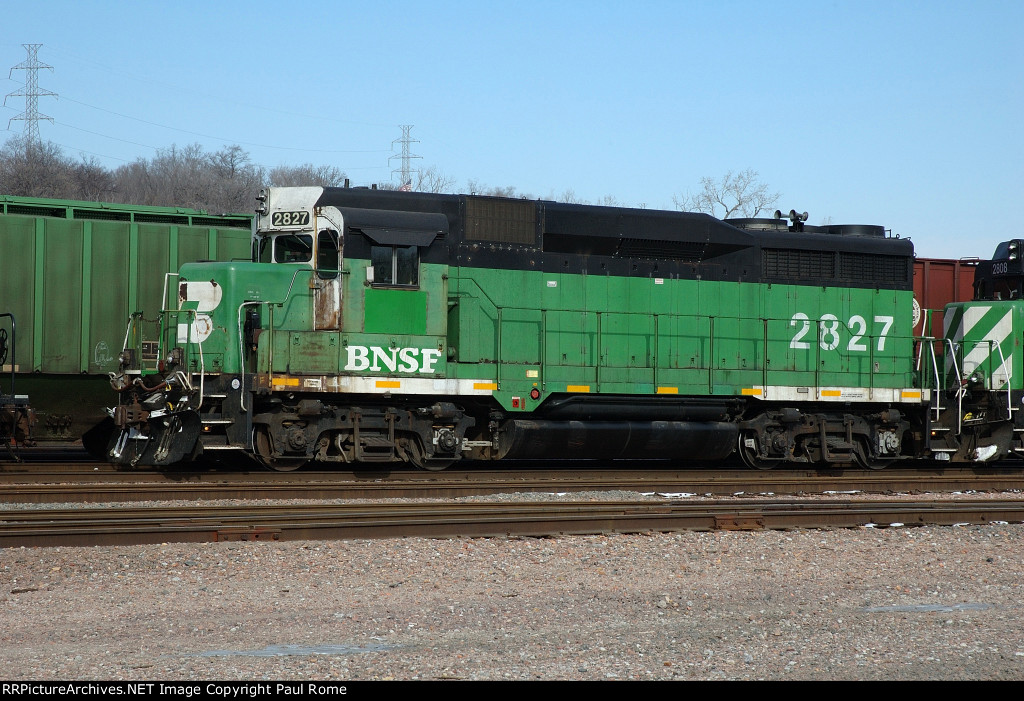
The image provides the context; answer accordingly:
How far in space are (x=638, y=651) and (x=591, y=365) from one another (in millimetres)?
8325

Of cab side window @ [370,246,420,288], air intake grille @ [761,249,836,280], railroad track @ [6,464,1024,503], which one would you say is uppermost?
air intake grille @ [761,249,836,280]

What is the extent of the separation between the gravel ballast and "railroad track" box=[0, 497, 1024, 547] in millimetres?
238

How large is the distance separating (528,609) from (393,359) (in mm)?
6475

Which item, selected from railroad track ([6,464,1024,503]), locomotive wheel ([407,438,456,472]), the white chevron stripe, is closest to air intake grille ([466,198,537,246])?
locomotive wheel ([407,438,456,472])

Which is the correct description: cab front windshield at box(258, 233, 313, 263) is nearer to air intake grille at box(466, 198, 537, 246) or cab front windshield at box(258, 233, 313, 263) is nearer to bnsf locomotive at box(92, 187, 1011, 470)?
bnsf locomotive at box(92, 187, 1011, 470)

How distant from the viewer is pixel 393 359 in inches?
480

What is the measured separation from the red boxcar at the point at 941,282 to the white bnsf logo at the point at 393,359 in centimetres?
941

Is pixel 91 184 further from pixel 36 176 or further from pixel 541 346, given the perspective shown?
pixel 541 346

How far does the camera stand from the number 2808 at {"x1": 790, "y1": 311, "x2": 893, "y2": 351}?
1430 centimetres

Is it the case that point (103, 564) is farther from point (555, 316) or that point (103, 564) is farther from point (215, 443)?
point (555, 316)

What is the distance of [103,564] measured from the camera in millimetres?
7156

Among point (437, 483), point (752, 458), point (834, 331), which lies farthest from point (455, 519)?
point (834, 331)

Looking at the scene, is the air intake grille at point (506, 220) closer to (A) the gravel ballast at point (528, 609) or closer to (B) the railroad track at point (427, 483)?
(B) the railroad track at point (427, 483)

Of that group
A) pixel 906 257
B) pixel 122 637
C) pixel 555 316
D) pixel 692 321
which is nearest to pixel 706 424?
pixel 692 321
